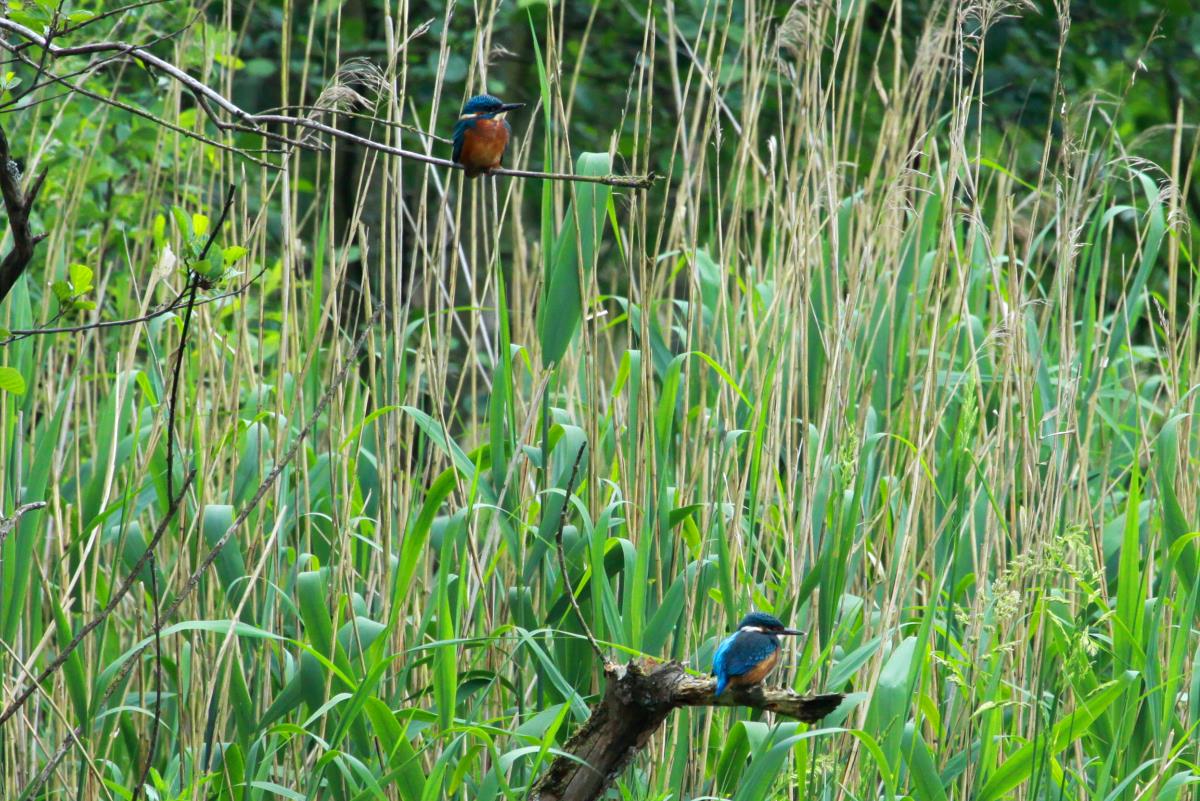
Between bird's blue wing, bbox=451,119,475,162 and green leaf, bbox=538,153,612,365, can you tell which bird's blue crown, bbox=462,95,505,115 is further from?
green leaf, bbox=538,153,612,365

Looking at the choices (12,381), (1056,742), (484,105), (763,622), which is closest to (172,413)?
(12,381)

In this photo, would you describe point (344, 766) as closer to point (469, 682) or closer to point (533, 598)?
point (469, 682)

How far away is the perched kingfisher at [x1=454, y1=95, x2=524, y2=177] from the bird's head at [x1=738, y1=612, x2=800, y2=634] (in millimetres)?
850

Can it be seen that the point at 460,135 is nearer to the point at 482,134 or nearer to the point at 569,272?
the point at 482,134

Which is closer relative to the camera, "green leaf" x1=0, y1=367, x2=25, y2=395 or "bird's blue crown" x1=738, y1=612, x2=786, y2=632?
"green leaf" x1=0, y1=367, x2=25, y2=395

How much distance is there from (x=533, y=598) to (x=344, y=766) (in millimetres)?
480

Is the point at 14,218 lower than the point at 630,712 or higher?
higher

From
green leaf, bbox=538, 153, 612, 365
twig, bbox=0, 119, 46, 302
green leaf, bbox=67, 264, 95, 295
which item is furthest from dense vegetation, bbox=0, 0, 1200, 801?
twig, bbox=0, 119, 46, 302

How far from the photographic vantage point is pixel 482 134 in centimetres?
220

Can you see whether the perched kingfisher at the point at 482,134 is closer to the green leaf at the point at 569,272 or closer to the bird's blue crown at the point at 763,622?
the green leaf at the point at 569,272

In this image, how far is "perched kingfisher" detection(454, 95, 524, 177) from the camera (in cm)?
219

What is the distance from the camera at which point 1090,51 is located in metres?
6.43

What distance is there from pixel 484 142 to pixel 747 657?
973 mm

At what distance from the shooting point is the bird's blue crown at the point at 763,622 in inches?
72.2
